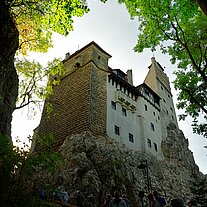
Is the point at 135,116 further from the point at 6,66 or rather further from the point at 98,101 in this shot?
the point at 6,66

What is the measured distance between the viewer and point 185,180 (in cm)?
2545

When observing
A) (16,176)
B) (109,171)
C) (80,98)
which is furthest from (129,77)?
(16,176)

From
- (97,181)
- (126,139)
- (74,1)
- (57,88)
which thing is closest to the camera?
(74,1)

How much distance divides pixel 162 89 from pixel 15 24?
27.4 m

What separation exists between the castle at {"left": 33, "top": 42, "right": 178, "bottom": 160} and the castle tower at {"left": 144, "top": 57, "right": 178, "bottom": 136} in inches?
88.7

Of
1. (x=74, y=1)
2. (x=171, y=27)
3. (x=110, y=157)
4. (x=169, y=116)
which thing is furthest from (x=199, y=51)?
(x=169, y=116)

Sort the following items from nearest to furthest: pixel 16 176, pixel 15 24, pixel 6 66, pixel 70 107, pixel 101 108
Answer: pixel 16 176
pixel 6 66
pixel 15 24
pixel 101 108
pixel 70 107

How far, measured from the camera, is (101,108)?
20.6m

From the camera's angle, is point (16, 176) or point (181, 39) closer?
point (16, 176)

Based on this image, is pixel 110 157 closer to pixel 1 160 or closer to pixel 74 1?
pixel 74 1

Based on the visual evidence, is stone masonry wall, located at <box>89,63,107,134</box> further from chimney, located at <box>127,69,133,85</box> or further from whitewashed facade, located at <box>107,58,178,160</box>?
chimney, located at <box>127,69,133,85</box>

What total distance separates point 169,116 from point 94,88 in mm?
14185

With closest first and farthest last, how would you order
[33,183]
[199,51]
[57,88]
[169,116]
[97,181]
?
[33,183]
[199,51]
[97,181]
[57,88]
[169,116]

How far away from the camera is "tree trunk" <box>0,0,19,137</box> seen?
9219mm
